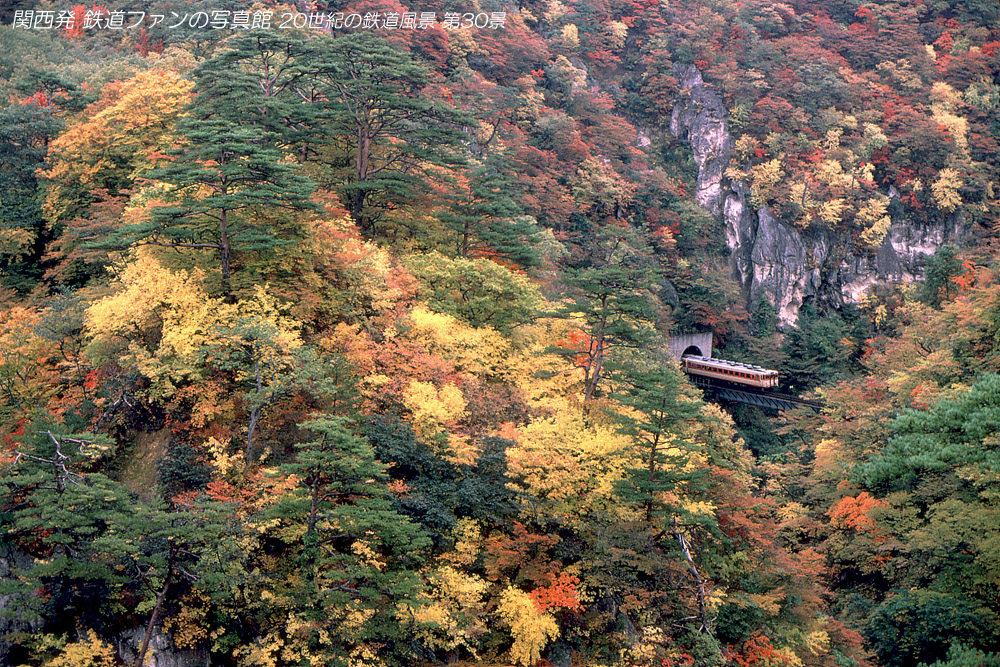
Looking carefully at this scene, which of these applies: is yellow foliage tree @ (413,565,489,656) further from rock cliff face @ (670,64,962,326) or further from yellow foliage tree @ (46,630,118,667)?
rock cliff face @ (670,64,962,326)

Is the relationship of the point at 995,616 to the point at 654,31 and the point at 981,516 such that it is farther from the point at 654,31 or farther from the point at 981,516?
the point at 654,31

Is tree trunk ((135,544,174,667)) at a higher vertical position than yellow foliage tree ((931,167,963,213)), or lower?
lower

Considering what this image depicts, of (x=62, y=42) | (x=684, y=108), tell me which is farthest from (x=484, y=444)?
(x=684, y=108)

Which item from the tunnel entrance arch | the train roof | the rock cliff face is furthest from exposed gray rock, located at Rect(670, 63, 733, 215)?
the train roof

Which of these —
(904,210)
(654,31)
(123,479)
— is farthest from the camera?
(654,31)

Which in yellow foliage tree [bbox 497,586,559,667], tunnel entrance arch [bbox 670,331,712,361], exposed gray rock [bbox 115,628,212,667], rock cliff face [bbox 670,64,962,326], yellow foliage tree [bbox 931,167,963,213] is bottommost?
tunnel entrance arch [bbox 670,331,712,361]

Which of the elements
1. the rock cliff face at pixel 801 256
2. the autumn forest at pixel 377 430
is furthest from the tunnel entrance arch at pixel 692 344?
the autumn forest at pixel 377 430
